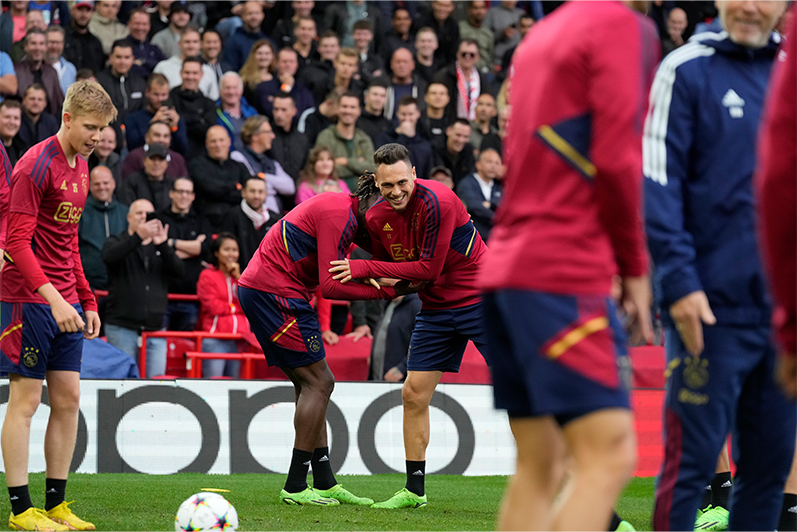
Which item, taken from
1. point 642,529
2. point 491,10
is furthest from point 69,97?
point 491,10

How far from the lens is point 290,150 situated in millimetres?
12672

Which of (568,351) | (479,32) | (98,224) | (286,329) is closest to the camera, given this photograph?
(568,351)

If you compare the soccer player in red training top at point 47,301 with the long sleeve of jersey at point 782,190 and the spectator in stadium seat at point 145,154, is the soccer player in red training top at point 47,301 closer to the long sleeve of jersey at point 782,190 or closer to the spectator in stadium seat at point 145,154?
the long sleeve of jersey at point 782,190

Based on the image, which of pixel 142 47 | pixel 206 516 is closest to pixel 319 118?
pixel 142 47

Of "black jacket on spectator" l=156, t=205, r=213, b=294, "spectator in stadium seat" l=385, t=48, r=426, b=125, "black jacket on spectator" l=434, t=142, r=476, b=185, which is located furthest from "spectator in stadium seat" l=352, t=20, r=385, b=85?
"black jacket on spectator" l=156, t=205, r=213, b=294

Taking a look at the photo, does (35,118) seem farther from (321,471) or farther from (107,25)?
(321,471)

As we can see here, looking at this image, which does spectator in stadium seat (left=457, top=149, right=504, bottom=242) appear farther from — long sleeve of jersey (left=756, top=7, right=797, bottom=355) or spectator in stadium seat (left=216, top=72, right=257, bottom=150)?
long sleeve of jersey (left=756, top=7, right=797, bottom=355)

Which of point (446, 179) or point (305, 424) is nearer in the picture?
point (305, 424)

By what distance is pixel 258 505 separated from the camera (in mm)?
6875

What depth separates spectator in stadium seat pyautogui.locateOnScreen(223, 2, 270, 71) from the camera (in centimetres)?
1393

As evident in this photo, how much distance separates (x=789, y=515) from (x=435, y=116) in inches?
351

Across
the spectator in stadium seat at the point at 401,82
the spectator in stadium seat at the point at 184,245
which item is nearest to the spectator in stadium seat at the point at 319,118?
the spectator in stadium seat at the point at 401,82

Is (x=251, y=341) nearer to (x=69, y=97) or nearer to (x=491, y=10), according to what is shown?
(x=69, y=97)

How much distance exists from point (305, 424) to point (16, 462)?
2.04m
